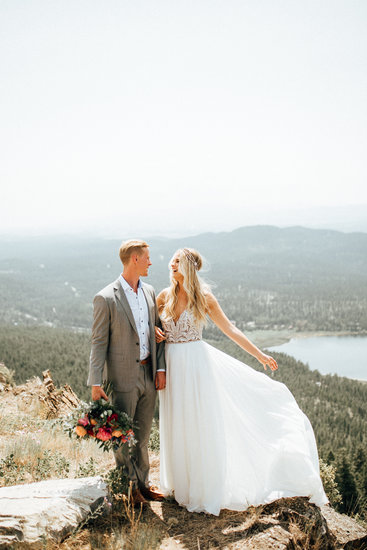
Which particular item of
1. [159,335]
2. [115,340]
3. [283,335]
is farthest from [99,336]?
[283,335]

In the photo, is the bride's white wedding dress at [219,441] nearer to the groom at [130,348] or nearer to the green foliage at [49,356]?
the groom at [130,348]

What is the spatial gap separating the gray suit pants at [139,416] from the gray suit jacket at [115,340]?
3.5 inches

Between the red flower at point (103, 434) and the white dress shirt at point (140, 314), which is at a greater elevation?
the white dress shirt at point (140, 314)

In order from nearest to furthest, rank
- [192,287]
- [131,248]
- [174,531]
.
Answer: [174,531], [131,248], [192,287]

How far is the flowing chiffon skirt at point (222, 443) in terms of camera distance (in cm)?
415

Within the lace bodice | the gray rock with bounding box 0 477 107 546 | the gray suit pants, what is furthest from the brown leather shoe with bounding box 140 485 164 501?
the lace bodice

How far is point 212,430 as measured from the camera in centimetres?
421

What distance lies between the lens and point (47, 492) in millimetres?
3723

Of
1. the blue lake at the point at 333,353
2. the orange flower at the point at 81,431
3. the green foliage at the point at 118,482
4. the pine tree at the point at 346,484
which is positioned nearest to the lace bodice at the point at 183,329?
the orange flower at the point at 81,431

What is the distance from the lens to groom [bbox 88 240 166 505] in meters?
4.01

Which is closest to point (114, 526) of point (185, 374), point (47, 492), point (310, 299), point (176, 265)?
point (47, 492)

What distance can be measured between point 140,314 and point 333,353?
108 meters

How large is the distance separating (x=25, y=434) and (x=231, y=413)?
11.7 ft

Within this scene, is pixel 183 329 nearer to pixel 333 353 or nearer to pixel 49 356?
pixel 49 356
